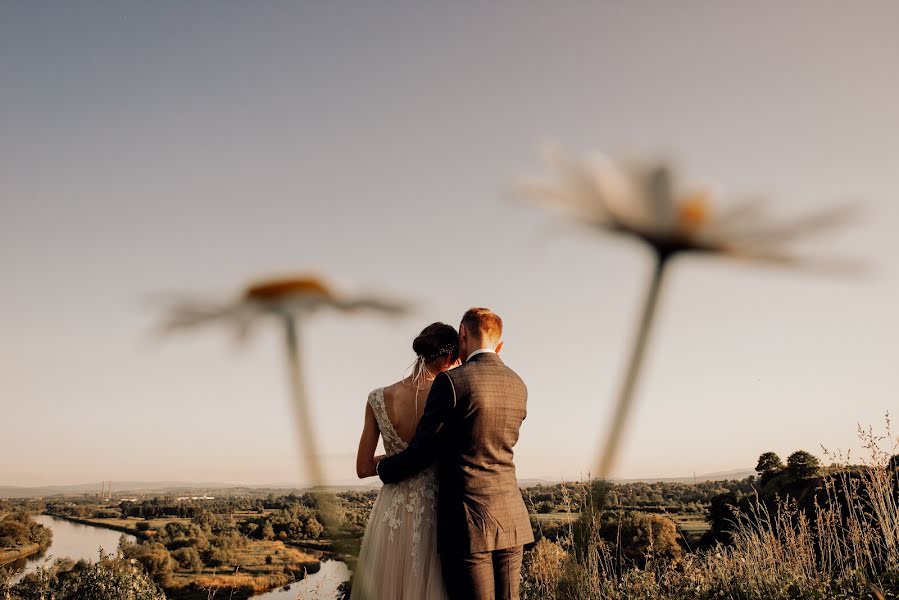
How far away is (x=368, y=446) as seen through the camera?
3.01 meters

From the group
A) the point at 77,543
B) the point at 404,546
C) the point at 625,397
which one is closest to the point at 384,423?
the point at 404,546

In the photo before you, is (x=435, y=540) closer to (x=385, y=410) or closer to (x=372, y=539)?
(x=372, y=539)

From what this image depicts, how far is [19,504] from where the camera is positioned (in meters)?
73.9

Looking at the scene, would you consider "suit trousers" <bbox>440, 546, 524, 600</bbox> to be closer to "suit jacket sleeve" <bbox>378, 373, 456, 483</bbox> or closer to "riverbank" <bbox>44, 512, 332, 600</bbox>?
"suit jacket sleeve" <bbox>378, 373, 456, 483</bbox>

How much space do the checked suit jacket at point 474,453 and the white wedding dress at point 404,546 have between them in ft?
1.04

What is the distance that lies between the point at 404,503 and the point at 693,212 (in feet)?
5.99

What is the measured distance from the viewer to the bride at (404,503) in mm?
2805

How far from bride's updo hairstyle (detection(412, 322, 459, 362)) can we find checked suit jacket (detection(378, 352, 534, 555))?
0.48 m

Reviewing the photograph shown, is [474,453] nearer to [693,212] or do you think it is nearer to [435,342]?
[435,342]

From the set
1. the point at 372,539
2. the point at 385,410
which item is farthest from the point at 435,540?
the point at 385,410

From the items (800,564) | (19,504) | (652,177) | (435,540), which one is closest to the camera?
(652,177)

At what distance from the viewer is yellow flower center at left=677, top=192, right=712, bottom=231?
5.66 feet

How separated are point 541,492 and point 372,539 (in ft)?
9.07

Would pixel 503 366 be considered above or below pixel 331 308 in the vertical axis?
below
